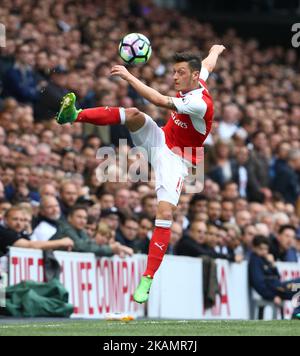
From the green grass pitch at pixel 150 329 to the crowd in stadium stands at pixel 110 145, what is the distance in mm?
2822

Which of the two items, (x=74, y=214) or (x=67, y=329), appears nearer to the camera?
(x=67, y=329)

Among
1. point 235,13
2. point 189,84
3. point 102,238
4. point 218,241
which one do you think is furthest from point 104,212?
point 235,13

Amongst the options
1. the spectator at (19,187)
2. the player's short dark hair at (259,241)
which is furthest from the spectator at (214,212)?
the spectator at (19,187)

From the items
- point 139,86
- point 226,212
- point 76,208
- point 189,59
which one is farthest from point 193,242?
point 139,86

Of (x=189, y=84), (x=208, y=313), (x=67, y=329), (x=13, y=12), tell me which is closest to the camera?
(x=67, y=329)

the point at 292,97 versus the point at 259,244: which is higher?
the point at 292,97

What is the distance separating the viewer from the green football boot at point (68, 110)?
1202cm

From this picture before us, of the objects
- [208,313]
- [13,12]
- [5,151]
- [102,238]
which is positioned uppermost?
[13,12]

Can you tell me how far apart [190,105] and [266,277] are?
6125mm

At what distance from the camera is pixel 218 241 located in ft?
57.7

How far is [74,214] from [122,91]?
5.15 meters

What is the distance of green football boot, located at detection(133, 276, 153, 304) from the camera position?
1189 centimetres

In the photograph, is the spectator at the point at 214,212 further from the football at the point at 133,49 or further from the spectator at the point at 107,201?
the football at the point at 133,49
